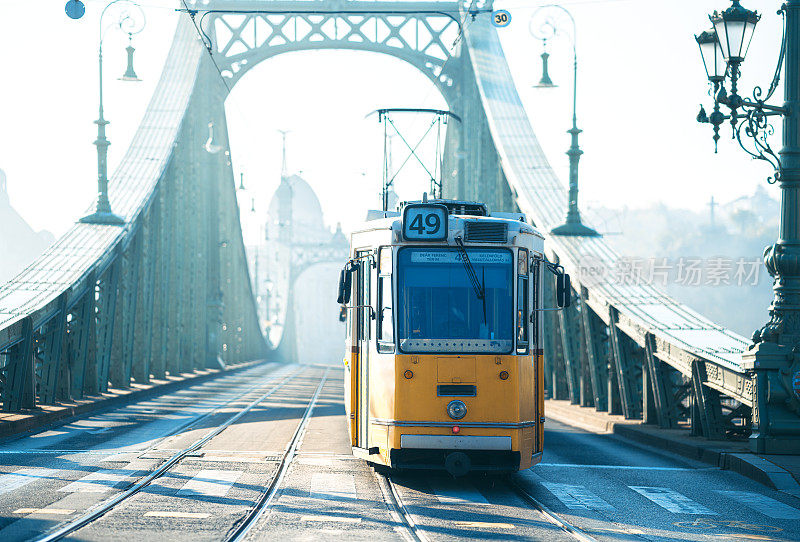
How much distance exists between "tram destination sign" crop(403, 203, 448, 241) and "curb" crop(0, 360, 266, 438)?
26.0 ft

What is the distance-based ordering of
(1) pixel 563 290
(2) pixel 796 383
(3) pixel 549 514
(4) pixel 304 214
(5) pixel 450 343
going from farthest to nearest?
(4) pixel 304 214
(2) pixel 796 383
(1) pixel 563 290
(5) pixel 450 343
(3) pixel 549 514

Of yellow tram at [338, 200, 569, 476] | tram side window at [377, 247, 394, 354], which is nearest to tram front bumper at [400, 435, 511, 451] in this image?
yellow tram at [338, 200, 569, 476]

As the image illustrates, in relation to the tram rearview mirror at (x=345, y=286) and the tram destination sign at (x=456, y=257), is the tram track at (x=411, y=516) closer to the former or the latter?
the tram rearview mirror at (x=345, y=286)

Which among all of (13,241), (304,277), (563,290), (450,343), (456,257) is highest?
(13,241)

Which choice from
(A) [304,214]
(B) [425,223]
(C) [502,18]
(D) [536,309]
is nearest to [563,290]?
(D) [536,309]

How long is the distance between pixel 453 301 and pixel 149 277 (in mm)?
20741

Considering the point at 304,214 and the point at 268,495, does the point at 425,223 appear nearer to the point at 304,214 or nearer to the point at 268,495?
the point at 268,495

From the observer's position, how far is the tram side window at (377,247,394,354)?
12.1 meters

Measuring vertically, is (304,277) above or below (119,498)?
above

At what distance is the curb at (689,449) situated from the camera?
12648 millimetres

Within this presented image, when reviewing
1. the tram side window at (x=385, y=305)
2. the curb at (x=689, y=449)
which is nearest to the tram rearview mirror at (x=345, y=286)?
the tram side window at (x=385, y=305)

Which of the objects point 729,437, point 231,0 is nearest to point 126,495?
point 729,437

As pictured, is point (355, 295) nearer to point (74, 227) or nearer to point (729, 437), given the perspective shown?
point (729, 437)

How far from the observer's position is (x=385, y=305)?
12.2 meters
